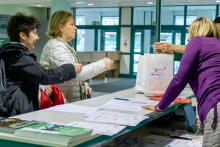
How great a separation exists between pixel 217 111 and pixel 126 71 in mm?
11861

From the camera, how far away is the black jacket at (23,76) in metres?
1.66

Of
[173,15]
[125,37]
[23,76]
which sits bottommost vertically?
[23,76]

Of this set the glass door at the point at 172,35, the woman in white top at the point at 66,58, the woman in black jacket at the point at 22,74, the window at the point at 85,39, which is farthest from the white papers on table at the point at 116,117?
the window at the point at 85,39

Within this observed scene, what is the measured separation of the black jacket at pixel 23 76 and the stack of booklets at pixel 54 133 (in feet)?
1.67

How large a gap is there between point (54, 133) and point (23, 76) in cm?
67

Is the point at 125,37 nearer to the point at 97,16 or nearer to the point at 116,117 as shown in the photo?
the point at 97,16

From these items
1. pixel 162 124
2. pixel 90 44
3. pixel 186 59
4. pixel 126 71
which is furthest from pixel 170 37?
pixel 186 59

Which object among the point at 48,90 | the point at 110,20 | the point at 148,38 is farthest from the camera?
the point at 110,20

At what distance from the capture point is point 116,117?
1513 millimetres

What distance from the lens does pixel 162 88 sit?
227cm

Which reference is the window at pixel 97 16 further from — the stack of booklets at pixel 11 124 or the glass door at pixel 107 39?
the stack of booklets at pixel 11 124

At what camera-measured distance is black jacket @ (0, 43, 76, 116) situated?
1664mm

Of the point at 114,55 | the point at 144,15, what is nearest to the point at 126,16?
the point at 144,15

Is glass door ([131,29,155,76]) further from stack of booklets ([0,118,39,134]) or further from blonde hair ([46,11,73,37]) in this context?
stack of booklets ([0,118,39,134])
